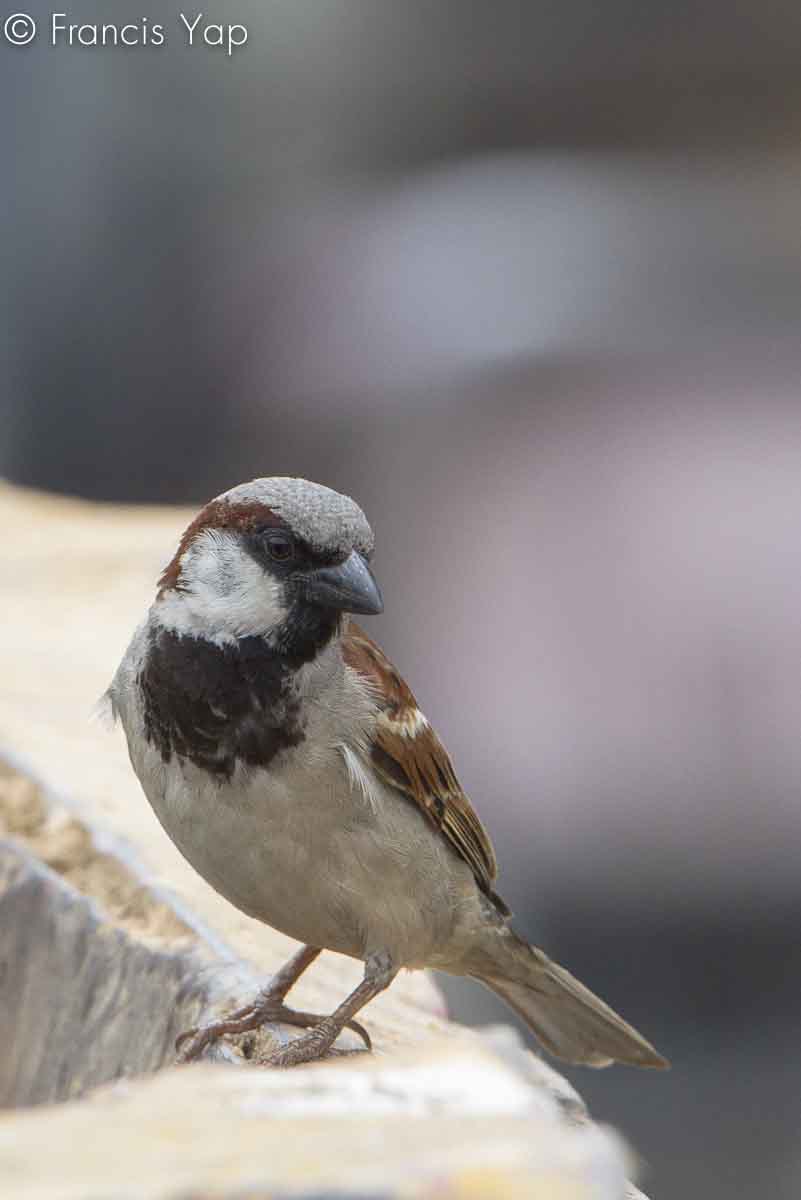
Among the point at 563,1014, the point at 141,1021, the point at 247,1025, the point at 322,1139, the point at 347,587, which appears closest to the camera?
the point at 322,1139

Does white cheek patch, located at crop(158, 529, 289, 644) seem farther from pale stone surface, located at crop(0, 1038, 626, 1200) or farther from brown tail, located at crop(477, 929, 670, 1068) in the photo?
pale stone surface, located at crop(0, 1038, 626, 1200)

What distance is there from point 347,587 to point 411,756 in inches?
9.1

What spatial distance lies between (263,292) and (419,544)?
197 cm

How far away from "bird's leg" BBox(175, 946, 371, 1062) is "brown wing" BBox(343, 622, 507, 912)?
0.21m

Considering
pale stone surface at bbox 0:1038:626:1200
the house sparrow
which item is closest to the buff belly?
the house sparrow

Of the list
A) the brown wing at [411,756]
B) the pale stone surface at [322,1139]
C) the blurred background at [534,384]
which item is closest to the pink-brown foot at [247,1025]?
the brown wing at [411,756]

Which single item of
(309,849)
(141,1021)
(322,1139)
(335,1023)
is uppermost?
(322,1139)

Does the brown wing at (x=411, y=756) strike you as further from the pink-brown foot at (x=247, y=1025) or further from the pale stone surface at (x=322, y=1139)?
the pale stone surface at (x=322, y=1139)

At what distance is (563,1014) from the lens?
2.04 m

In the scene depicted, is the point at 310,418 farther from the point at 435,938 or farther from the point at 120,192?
the point at 435,938

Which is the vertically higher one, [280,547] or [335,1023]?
[280,547]

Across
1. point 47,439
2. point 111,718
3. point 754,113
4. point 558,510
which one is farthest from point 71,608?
point 47,439

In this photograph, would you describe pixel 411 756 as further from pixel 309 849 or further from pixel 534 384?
pixel 534 384

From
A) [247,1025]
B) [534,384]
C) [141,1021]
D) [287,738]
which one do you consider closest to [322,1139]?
[287,738]
